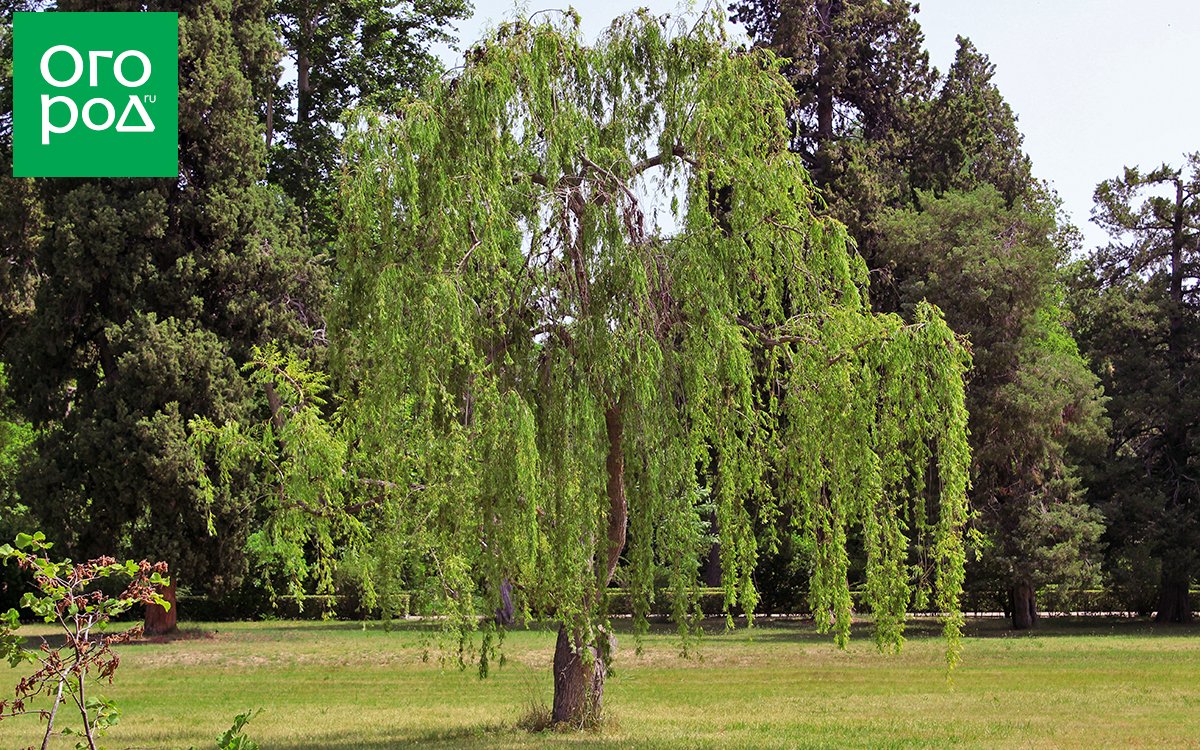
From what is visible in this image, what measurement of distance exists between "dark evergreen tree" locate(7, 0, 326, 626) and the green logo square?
1.72 feet

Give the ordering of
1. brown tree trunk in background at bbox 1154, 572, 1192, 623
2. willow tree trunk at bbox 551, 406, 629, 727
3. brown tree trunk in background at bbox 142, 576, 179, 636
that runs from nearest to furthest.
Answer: willow tree trunk at bbox 551, 406, 629, 727
brown tree trunk in background at bbox 142, 576, 179, 636
brown tree trunk in background at bbox 1154, 572, 1192, 623

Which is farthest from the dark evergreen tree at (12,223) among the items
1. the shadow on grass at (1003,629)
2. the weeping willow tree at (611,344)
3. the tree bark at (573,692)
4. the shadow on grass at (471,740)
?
the tree bark at (573,692)

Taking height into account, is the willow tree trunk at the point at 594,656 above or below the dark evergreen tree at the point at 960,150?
below

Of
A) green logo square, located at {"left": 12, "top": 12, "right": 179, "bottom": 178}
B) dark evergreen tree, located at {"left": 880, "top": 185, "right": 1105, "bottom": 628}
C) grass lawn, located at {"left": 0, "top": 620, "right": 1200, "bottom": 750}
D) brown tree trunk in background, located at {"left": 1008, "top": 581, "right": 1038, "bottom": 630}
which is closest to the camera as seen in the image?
grass lawn, located at {"left": 0, "top": 620, "right": 1200, "bottom": 750}

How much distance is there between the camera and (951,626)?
13203 millimetres

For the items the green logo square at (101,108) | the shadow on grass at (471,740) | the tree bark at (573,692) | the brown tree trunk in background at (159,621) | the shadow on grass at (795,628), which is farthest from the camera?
the shadow on grass at (795,628)

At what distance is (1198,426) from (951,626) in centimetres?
2639

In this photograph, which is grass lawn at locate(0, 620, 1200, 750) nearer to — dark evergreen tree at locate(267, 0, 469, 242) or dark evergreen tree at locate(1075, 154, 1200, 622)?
dark evergreen tree at locate(1075, 154, 1200, 622)

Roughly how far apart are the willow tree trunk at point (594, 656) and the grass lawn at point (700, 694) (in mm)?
302

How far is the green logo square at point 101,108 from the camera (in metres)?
25.2

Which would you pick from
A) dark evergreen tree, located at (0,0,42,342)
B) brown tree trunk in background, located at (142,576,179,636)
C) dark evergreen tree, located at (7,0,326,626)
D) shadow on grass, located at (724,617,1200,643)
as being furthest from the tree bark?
dark evergreen tree, located at (0,0,42,342)

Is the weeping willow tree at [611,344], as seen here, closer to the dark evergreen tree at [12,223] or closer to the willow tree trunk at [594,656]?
the willow tree trunk at [594,656]

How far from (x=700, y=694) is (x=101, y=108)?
1411 cm

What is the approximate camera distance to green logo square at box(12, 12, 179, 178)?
25.2 metres
